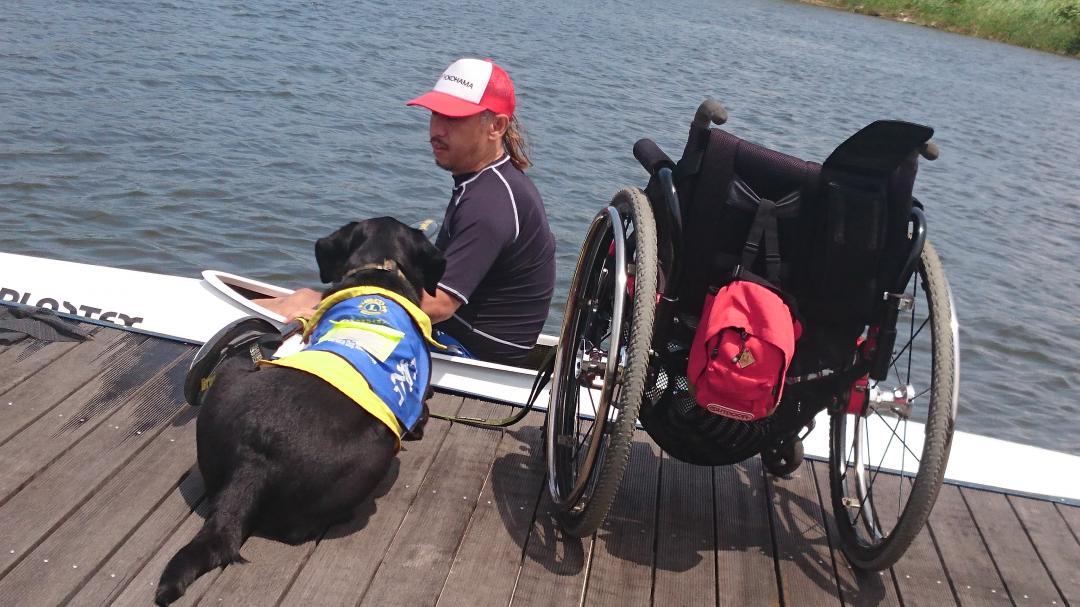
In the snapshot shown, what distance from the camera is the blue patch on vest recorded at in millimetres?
3012

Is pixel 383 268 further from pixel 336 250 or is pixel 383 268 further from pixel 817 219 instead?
pixel 817 219

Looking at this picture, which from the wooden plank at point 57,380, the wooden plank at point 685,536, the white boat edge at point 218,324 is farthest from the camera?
the white boat edge at point 218,324

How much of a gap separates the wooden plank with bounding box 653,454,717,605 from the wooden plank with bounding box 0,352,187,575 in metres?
1.68

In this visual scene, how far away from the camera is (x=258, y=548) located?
288 cm

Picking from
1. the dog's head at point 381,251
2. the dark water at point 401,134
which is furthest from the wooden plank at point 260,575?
the dark water at point 401,134

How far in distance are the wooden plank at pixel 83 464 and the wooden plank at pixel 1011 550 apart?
2753mm

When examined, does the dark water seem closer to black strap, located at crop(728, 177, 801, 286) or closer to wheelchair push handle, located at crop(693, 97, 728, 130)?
black strap, located at crop(728, 177, 801, 286)

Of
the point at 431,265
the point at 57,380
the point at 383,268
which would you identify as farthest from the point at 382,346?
the point at 57,380

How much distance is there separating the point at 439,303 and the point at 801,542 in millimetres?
1402

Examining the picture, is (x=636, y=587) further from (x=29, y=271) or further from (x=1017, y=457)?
(x=29, y=271)

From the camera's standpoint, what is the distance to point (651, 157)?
10.3 ft

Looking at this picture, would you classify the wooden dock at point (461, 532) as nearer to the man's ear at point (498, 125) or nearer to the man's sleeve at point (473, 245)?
the man's sleeve at point (473, 245)

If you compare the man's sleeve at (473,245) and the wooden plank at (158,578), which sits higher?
the man's sleeve at (473,245)

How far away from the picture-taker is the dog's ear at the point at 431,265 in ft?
11.2
